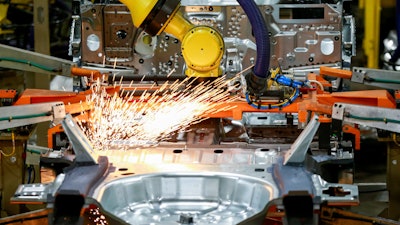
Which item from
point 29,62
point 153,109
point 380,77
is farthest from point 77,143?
point 380,77

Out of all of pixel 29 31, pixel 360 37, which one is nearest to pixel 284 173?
pixel 29 31

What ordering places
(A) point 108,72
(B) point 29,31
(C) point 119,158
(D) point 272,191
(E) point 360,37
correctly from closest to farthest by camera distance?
(D) point 272,191, (C) point 119,158, (A) point 108,72, (B) point 29,31, (E) point 360,37

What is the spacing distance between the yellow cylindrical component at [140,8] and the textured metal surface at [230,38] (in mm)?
1121

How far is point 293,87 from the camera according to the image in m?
6.32

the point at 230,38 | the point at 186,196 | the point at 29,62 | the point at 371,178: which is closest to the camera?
the point at 186,196

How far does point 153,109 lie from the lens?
6336 millimetres

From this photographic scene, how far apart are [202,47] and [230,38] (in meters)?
1.12

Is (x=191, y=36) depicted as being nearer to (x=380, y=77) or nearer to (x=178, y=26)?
(x=178, y=26)

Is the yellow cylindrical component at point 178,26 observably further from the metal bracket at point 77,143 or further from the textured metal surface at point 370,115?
the textured metal surface at point 370,115

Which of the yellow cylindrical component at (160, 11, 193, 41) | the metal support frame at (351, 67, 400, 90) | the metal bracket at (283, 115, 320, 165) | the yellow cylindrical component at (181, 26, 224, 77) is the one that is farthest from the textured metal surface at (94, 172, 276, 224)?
the metal support frame at (351, 67, 400, 90)

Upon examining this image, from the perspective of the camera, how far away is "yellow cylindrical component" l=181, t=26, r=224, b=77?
6.23 meters

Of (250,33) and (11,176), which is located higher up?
(250,33)

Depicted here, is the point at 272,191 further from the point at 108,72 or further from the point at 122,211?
the point at 108,72

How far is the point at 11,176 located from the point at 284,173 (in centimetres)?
250
